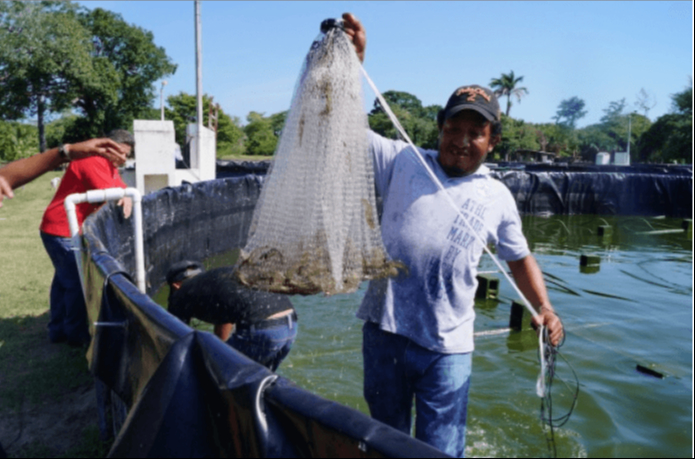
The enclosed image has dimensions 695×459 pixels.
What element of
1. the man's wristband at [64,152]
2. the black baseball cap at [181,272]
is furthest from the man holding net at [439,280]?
the black baseball cap at [181,272]

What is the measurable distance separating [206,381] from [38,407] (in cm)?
292

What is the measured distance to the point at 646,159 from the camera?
57.2 m

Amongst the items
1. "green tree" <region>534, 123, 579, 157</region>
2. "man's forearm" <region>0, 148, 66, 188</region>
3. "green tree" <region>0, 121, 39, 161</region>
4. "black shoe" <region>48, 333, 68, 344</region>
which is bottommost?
"black shoe" <region>48, 333, 68, 344</region>

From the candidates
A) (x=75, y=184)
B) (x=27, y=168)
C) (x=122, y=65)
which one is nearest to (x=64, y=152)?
(x=27, y=168)

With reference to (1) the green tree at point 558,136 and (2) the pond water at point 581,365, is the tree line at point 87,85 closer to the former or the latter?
(1) the green tree at point 558,136

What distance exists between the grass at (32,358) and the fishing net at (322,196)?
169 centimetres

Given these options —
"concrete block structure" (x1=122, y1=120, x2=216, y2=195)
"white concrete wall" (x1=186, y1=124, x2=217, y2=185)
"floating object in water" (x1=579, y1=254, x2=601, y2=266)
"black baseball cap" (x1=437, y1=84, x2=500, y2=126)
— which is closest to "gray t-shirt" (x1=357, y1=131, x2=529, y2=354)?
"black baseball cap" (x1=437, y1=84, x2=500, y2=126)

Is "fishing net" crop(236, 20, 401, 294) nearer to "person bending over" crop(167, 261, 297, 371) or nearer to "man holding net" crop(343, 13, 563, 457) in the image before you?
"man holding net" crop(343, 13, 563, 457)

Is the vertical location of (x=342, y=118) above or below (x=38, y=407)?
above

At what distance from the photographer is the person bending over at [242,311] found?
3.20 metres

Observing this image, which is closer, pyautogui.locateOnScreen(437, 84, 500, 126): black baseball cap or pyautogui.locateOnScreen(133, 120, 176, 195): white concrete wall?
pyautogui.locateOnScreen(437, 84, 500, 126): black baseball cap

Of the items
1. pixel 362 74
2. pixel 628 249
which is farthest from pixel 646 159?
pixel 362 74

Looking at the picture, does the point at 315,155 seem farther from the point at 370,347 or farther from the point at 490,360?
the point at 490,360

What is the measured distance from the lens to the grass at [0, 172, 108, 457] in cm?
339
